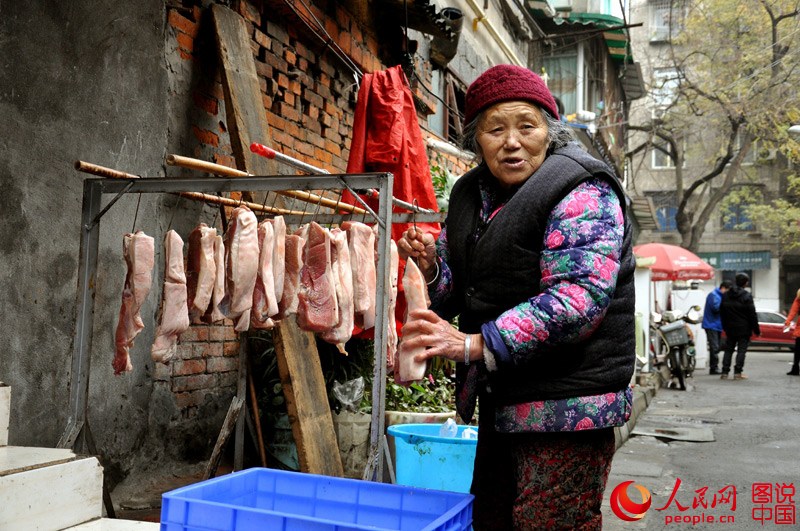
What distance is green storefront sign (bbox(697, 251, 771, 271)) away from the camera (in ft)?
121

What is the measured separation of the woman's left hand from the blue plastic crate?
1.20 feet

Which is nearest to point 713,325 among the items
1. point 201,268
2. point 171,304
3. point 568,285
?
point 201,268

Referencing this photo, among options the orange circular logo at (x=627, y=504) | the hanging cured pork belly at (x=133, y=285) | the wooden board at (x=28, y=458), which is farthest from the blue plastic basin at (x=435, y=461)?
the orange circular logo at (x=627, y=504)

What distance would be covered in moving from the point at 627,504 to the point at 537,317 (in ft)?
14.6

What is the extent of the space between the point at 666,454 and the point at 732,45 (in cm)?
2268

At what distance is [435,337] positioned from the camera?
2.02m

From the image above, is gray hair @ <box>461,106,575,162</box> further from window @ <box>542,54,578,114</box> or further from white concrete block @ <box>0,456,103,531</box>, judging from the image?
window @ <box>542,54,578,114</box>

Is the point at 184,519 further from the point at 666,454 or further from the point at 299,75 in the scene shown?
the point at 666,454

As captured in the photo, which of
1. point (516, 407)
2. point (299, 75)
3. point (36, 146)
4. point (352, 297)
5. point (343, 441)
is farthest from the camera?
point (299, 75)

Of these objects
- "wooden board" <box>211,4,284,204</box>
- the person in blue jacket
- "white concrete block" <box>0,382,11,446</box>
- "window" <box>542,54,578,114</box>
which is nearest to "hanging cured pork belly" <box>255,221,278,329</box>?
"white concrete block" <box>0,382,11,446</box>

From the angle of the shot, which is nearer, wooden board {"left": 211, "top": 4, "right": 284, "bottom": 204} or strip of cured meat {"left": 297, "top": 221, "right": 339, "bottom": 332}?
strip of cured meat {"left": 297, "top": 221, "right": 339, "bottom": 332}

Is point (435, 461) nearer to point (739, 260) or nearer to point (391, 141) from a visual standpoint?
point (391, 141)

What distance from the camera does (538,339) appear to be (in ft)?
6.49

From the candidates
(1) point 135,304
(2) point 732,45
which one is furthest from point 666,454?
(2) point 732,45
